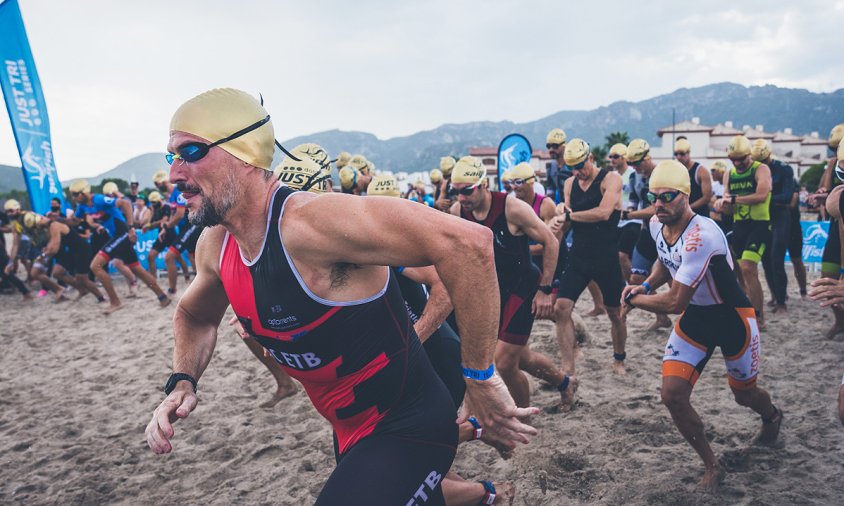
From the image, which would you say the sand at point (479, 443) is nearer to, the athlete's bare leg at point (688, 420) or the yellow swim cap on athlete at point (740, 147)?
the athlete's bare leg at point (688, 420)

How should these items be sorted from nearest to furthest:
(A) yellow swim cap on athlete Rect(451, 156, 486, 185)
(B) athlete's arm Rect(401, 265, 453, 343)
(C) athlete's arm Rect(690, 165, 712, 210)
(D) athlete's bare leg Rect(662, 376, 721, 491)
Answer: (B) athlete's arm Rect(401, 265, 453, 343) < (D) athlete's bare leg Rect(662, 376, 721, 491) < (A) yellow swim cap on athlete Rect(451, 156, 486, 185) < (C) athlete's arm Rect(690, 165, 712, 210)

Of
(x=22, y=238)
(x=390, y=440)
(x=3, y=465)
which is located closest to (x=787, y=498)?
(x=390, y=440)

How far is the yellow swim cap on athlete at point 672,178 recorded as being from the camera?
141 inches

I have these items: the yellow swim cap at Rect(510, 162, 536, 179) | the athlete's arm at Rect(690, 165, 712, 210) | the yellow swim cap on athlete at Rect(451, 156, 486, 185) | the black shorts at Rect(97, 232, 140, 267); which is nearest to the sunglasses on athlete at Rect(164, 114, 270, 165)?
the yellow swim cap on athlete at Rect(451, 156, 486, 185)

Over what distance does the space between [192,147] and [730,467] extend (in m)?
3.95

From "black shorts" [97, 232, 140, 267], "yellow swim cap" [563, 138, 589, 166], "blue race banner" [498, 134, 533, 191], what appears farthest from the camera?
"blue race banner" [498, 134, 533, 191]

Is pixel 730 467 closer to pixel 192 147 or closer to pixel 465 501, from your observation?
pixel 465 501

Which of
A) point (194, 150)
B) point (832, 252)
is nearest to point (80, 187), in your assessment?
point (194, 150)

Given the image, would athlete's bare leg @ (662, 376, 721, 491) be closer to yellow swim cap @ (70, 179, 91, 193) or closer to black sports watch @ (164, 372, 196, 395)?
black sports watch @ (164, 372, 196, 395)

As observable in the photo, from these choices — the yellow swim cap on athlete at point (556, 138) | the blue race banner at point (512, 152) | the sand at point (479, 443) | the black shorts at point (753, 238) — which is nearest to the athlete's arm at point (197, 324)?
the sand at point (479, 443)

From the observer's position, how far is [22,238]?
536 inches

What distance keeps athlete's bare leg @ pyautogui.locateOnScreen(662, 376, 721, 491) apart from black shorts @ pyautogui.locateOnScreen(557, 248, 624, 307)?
6.81 feet

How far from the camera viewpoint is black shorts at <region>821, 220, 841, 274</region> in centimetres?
604

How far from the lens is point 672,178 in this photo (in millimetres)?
3586
